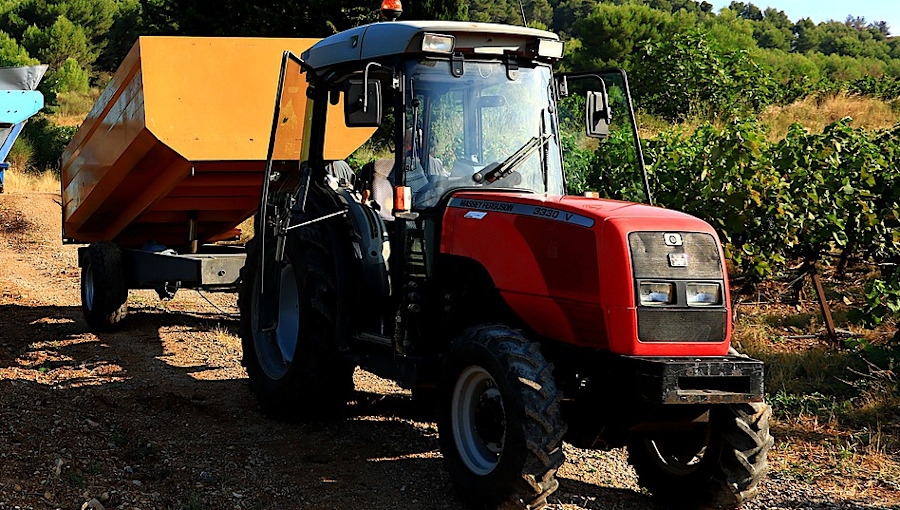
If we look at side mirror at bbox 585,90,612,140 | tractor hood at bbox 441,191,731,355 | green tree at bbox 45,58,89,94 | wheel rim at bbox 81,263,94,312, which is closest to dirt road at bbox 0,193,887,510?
wheel rim at bbox 81,263,94,312

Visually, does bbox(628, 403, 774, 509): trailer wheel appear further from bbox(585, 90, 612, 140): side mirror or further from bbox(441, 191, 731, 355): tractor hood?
bbox(585, 90, 612, 140): side mirror

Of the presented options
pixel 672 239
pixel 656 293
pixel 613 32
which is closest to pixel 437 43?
pixel 672 239

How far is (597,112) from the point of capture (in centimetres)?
589

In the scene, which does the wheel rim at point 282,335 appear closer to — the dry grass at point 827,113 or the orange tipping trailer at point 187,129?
the orange tipping trailer at point 187,129

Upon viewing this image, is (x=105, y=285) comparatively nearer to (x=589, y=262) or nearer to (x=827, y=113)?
(x=589, y=262)

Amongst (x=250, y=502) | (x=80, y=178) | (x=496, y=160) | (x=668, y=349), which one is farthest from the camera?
(x=80, y=178)

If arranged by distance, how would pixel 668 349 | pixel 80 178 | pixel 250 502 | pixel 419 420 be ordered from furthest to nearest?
pixel 80 178, pixel 419 420, pixel 250 502, pixel 668 349

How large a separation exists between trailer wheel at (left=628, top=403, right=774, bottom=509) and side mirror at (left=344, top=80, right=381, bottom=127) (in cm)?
209

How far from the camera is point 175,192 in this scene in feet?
29.2

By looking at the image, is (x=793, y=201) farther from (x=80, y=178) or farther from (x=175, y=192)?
(x=80, y=178)

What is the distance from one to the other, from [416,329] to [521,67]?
5.19ft

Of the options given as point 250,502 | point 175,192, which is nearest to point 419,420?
point 250,502

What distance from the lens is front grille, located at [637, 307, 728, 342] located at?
15.4 feet

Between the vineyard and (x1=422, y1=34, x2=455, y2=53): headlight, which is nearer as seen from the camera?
(x1=422, y1=34, x2=455, y2=53): headlight
